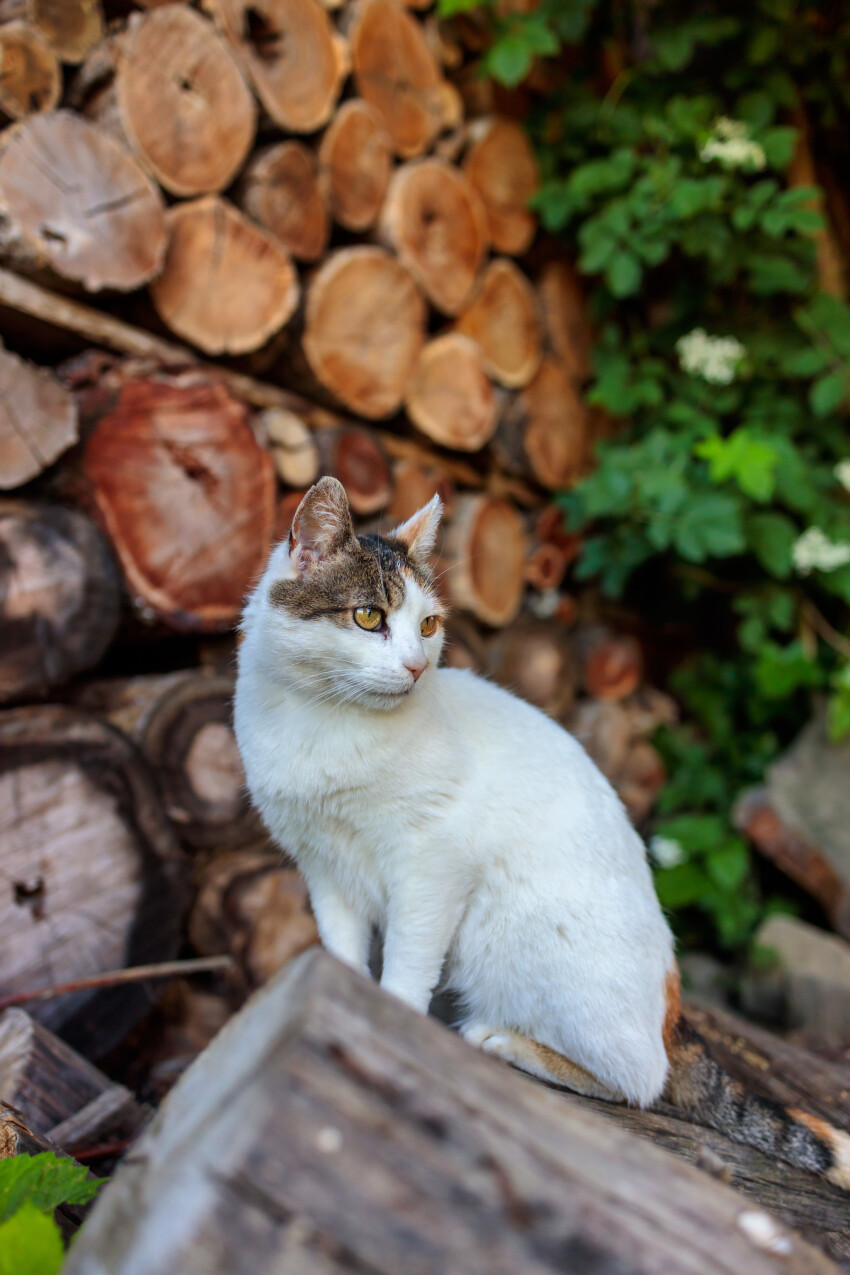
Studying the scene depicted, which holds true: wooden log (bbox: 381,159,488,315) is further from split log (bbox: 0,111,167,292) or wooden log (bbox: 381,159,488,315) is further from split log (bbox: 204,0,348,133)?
split log (bbox: 0,111,167,292)

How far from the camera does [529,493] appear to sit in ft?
10.4

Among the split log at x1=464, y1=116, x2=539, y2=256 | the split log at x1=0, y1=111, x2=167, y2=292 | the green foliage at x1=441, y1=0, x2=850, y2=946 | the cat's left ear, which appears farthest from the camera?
the split log at x1=464, y1=116, x2=539, y2=256

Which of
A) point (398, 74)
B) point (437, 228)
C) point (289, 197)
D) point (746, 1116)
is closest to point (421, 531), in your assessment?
point (746, 1116)

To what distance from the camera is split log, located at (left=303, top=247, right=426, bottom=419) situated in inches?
89.9

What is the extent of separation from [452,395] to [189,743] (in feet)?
4.77

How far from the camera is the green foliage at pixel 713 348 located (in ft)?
8.48

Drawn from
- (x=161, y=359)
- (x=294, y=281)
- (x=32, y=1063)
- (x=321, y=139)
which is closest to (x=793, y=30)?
(x=321, y=139)

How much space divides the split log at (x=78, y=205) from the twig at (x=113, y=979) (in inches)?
56.6

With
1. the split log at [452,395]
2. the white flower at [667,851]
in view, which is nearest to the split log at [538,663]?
the white flower at [667,851]

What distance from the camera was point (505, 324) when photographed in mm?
2943

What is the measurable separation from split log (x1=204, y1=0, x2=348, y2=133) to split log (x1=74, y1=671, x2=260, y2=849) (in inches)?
59.4

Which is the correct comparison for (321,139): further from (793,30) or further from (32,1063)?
(32,1063)

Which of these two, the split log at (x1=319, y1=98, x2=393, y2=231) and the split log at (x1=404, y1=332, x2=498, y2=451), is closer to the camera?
the split log at (x1=319, y1=98, x2=393, y2=231)

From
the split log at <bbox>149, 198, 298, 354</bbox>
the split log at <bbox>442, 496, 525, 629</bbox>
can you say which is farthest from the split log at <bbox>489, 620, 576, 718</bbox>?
the split log at <bbox>149, 198, 298, 354</bbox>
